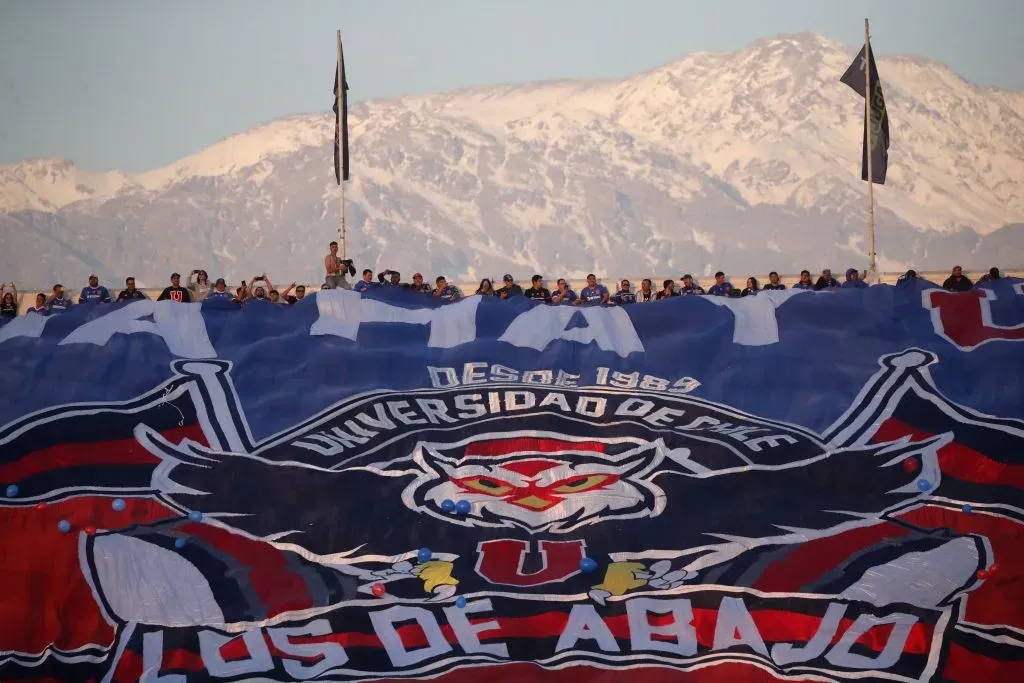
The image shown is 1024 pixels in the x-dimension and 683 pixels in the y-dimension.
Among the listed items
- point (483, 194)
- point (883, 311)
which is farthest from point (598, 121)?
point (883, 311)

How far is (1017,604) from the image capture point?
571 inches

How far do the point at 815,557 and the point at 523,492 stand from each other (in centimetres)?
308

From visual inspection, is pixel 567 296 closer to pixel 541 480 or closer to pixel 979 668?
pixel 541 480

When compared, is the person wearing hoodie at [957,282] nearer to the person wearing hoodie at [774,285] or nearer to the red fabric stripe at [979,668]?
the person wearing hoodie at [774,285]

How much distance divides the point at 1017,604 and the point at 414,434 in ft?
21.0

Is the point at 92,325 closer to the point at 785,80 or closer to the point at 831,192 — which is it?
the point at 831,192

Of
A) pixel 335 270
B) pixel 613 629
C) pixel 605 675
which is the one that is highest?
pixel 335 270

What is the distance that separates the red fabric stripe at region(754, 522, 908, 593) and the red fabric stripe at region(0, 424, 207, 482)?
20.3 feet

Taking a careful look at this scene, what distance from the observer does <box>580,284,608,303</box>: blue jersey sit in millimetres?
19156

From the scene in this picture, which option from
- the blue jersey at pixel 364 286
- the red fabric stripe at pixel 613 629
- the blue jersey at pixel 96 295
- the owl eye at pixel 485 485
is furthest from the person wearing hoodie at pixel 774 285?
the blue jersey at pixel 96 295

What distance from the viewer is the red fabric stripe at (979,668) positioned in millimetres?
14203

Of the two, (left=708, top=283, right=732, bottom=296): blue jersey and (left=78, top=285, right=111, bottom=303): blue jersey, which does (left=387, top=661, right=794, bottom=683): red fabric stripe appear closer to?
(left=708, top=283, right=732, bottom=296): blue jersey

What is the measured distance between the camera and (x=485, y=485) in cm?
1542

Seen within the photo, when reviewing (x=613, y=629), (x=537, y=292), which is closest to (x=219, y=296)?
(x=537, y=292)
